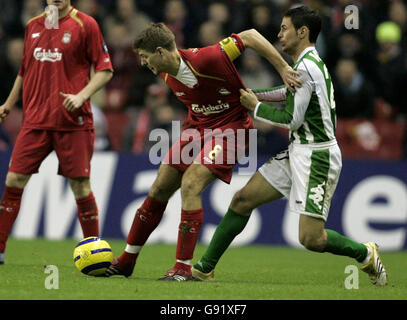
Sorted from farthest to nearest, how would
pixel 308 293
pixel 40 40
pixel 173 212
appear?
pixel 173 212 → pixel 40 40 → pixel 308 293

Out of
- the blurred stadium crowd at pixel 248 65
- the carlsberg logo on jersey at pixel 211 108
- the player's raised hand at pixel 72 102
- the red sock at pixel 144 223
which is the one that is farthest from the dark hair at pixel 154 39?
the blurred stadium crowd at pixel 248 65

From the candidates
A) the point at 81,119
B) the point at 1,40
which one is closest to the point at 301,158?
the point at 81,119

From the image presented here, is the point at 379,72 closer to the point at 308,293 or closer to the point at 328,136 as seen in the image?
the point at 328,136

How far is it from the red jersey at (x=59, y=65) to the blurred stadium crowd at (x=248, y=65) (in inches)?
167

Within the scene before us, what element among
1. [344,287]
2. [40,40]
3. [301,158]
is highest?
[40,40]

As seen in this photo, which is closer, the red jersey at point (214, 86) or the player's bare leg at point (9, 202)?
the red jersey at point (214, 86)

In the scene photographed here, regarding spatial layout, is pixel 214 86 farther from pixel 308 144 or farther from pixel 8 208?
pixel 8 208

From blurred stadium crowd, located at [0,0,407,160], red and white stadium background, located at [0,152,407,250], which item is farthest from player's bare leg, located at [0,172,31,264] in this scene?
blurred stadium crowd, located at [0,0,407,160]

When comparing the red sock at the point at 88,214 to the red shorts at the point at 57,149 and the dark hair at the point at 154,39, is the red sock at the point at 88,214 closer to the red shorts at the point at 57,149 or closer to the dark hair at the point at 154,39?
the red shorts at the point at 57,149

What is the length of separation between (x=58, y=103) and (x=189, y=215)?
1.72 metres

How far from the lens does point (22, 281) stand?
611 cm

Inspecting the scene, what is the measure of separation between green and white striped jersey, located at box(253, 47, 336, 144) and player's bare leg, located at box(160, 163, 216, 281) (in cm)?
66

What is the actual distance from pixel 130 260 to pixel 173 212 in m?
3.89

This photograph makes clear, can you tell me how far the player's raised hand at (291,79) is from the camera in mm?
6176
